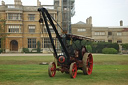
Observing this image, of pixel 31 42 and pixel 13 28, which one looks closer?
pixel 13 28

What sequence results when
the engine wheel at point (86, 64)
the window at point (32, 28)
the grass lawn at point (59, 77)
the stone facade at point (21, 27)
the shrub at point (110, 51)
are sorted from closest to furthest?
the grass lawn at point (59, 77) < the engine wheel at point (86, 64) < the shrub at point (110, 51) < the stone facade at point (21, 27) < the window at point (32, 28)

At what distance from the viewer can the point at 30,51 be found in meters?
43.1

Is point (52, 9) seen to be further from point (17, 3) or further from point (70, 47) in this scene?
point (70, 47)

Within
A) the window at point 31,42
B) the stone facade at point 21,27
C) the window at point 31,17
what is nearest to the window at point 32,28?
the stone facade at point 21,27

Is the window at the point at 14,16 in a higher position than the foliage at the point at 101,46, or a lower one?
higher

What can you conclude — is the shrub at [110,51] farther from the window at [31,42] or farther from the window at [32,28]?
the window at [32,28]

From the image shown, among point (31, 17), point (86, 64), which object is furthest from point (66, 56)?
point (31, 17)

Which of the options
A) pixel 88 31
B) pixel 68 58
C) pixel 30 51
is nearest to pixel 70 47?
pixel 68 58

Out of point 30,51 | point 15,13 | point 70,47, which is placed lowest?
point 30,51

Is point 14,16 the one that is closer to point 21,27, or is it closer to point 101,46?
point 21,27

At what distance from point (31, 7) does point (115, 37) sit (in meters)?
22.9

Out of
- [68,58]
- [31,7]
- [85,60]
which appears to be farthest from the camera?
[31,7]

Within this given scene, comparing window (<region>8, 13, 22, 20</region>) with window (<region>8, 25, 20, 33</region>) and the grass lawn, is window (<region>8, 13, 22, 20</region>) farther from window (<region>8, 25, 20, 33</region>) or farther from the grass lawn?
the grass lawn

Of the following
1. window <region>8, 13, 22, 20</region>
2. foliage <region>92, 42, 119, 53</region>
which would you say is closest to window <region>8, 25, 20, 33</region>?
window <region>8, 13, 22, 20</region>
